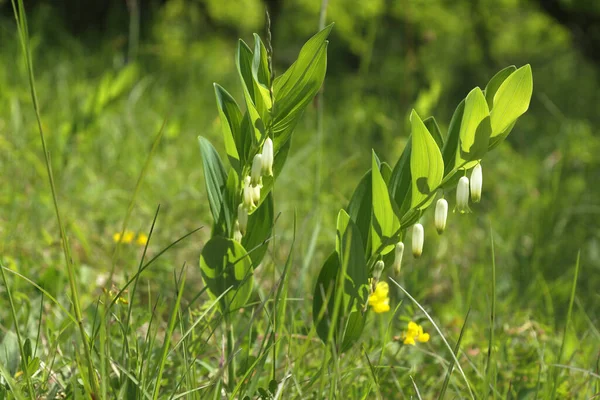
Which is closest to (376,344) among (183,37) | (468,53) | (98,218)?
(98,218)

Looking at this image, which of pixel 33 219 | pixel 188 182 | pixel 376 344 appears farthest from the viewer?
pixel 188 182

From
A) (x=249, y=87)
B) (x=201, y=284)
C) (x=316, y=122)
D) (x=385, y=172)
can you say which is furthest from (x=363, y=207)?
Answer: (x=316, y=122)

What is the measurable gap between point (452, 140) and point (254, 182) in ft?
1.03

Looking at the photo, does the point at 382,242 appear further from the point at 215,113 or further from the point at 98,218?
the point at 215,113

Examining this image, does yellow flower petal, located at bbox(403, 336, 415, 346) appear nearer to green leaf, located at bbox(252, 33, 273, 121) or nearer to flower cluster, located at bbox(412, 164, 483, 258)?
flower cluster, located at bbox(412, 164, 483, 258)

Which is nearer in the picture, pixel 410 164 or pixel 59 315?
pixel 410 164

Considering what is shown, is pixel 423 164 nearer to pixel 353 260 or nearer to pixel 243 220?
pixel 353 260

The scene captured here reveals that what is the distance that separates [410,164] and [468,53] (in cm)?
523

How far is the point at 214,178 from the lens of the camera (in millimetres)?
1176

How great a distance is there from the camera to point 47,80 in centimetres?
354

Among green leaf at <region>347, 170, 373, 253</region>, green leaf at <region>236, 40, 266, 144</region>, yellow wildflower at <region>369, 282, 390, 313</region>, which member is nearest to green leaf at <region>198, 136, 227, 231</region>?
green leaf at <region>236, 40, 266, 144</region>

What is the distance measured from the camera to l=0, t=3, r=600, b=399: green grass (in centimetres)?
106

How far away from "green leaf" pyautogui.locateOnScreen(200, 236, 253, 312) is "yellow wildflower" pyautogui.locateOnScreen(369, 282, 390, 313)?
24 centimetres

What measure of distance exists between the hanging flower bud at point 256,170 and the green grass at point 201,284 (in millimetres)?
87
